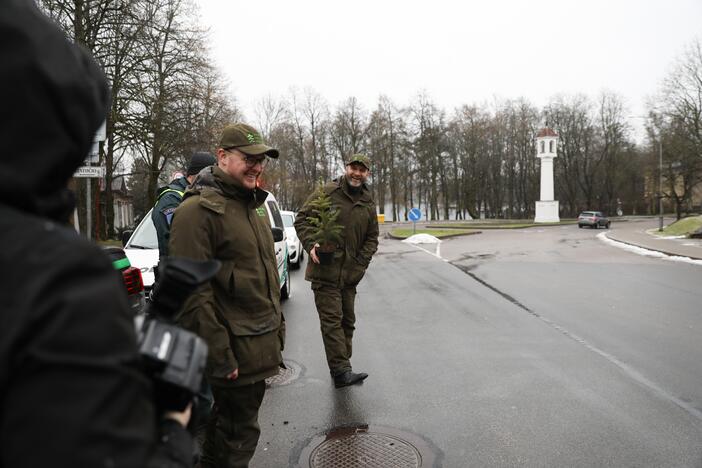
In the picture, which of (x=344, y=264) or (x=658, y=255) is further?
(x=658, y=255)

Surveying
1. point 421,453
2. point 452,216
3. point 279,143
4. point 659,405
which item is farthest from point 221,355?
point 452,216

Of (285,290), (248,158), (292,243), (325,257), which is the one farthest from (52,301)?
(292,243)

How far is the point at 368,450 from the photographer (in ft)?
12.3

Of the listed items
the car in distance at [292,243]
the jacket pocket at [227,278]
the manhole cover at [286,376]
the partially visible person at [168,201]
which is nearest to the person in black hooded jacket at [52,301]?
the jacket pocket at [227,278]

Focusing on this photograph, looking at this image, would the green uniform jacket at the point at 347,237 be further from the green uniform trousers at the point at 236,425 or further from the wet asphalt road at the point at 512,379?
the green uniform trousers at the point at 236,425

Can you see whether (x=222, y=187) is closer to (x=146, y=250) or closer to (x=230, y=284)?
(x=230, y=284)

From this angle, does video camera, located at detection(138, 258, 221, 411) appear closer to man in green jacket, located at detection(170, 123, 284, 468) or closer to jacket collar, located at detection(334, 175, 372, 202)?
man in green jacket, located at detection(170, 123, 284, 468)

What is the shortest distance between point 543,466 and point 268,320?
2.13m

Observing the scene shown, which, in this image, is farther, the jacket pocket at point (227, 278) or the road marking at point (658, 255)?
the road marking at point (658, 255)

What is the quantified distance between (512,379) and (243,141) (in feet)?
12.2

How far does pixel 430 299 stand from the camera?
32.7 feet

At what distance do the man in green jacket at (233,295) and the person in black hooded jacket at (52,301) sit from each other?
1.70 m

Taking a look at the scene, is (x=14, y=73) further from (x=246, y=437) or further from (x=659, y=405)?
(x=659, y=405)

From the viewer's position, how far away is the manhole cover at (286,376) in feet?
17.1
